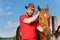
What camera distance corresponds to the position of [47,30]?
3.01 m

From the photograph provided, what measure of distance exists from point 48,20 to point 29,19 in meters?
0.27

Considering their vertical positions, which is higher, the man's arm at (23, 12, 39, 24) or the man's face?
the man's face

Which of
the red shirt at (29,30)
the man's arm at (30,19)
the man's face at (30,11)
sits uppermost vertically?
the man's face at (30,11)

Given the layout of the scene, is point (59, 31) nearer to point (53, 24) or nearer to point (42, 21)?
point (53, 24)

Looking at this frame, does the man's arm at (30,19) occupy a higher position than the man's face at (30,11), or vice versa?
the man's face at (30,11)

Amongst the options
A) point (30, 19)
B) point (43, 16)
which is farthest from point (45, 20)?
point (30, 19)

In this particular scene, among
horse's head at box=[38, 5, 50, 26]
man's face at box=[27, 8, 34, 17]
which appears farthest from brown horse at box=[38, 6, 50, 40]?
man's face at box=[27, 8, 34, 17]

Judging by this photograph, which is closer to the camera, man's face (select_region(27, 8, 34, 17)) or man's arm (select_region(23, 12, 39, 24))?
man's arm (select_region(23, 12, 39, 24))

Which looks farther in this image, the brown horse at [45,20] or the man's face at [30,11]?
the man's face at [30,11]

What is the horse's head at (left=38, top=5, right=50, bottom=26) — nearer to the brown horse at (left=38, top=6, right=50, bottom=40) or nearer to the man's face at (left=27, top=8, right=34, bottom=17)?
the brown horse at (left=38, top=6, right=50, bottom=40)

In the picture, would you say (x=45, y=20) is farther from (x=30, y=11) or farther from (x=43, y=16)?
(x=30, y=11)

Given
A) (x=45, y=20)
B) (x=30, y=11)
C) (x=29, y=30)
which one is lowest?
(x=29, y=30)

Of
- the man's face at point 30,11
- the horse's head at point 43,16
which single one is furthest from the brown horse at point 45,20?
the man's face at point 30,11

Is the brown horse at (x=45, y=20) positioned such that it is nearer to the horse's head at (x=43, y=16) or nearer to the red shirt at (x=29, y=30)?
the horse's head at (x=43, y=16)
